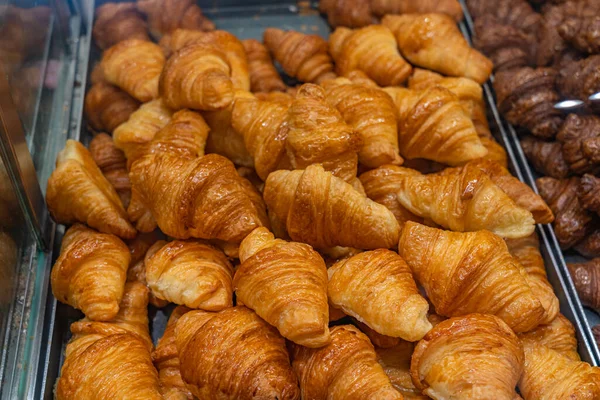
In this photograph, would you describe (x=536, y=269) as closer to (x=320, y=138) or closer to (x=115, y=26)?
(x=320, y=138)

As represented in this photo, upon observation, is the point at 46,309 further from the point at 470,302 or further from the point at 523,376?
the point at 523,376

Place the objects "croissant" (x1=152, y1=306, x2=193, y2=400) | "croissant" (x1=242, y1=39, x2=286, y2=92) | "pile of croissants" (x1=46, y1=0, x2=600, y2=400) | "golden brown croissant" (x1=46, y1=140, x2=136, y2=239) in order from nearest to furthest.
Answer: "pile of croissants" (x1=46, y1=0, x2=600, y2=400) → "croissant" (x1=152, y1=306, x2=193, y2=400) → "golden brown croissant" (x1=46, y1=140, x2=136, y2=239) → "croissant" (x1=242, y1=39, x2=286, y2=92)

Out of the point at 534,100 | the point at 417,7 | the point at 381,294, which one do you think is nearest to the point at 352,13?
the point at 417,7

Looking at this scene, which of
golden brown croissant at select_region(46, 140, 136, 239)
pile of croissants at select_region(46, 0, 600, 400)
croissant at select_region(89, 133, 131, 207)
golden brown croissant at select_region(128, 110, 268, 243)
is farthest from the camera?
croissant at select_region(89, 133, 131, 207)

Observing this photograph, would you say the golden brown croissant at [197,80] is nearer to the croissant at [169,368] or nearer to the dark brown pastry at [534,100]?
the croissant at [169,368]

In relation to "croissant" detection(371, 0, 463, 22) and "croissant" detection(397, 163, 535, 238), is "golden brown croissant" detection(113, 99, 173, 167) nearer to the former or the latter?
"croissant" detection(397, 163, 535, 238)

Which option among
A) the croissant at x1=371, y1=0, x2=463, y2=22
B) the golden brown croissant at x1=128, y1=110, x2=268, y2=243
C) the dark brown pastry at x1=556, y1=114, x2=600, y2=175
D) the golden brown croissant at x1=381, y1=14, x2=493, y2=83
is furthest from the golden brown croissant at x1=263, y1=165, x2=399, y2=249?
the croissant at x1=371, y1=0, x2=463, y2=22

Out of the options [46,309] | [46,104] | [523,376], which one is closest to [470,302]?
[523,376]
